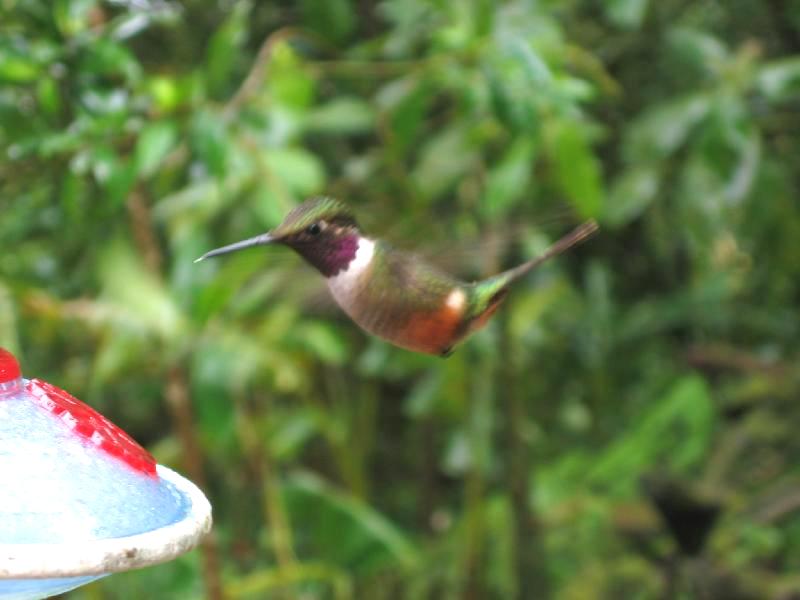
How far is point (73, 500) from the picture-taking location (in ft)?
2.73

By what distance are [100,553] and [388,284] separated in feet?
1.57

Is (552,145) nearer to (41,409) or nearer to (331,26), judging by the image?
(331,26)

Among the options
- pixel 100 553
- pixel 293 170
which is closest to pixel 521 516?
pixel 293 170

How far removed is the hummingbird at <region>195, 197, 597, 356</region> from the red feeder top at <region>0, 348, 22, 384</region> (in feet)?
0.72

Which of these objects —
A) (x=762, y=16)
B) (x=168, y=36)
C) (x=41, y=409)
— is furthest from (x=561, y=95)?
(x=762, y=16)

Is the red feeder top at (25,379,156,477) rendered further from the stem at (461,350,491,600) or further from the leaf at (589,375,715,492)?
the leaf at (589,375,715,492)

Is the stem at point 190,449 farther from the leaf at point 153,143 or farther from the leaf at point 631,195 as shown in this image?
the leaf at point 631,195

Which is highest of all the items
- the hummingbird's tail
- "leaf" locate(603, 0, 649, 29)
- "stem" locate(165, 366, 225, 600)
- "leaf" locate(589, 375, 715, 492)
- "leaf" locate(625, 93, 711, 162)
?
the hummingbird's tail

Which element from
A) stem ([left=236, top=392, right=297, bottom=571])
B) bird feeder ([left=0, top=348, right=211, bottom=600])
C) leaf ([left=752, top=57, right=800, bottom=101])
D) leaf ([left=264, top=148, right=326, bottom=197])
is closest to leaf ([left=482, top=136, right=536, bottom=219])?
leaf ([left=264, top=148, right=326, bottom=197])

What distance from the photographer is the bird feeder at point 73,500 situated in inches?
30.1

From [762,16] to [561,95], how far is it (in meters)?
1.52

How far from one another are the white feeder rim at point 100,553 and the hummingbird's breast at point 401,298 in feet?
1.03

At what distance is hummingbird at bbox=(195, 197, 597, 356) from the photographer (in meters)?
1.07

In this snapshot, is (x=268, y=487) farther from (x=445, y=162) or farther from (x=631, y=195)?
(x=631, y=195)
